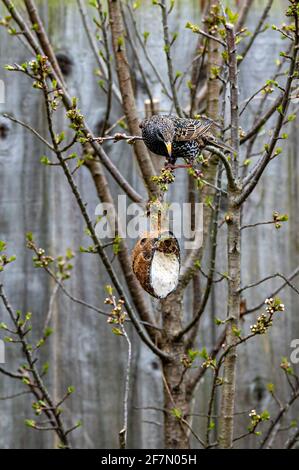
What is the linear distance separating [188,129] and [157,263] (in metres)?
0.32

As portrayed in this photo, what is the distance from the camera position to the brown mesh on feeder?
1667 mm

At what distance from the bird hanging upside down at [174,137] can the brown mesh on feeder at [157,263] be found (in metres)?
0.19

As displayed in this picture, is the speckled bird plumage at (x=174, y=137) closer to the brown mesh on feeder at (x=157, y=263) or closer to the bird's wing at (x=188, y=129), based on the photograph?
the bird's wing at (x=188, y=129)

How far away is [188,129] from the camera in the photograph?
5.50 ft

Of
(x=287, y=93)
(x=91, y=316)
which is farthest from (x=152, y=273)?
(x=91, y=316)

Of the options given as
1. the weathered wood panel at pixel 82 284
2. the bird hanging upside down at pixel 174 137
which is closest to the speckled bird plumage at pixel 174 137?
the bird hanging upside down at pixel 174 137

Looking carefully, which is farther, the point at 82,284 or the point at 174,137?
the point at 82,284

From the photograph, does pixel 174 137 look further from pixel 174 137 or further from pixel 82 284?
pixel 82 284

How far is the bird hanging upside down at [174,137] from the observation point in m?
1.61

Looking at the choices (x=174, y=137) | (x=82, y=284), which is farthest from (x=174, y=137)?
(x=82, y=284)

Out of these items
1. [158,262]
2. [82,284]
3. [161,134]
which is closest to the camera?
[161,134]

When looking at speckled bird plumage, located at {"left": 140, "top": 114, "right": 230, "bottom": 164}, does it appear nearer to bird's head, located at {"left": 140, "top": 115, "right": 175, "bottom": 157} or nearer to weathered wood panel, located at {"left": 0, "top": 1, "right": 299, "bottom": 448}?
bird's head, located at {"left": 140, "top": 115, "right": 175, "bottom": 157}

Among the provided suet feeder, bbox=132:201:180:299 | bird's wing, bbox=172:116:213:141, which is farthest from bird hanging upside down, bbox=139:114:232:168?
suet feeder, bbox=132:201:180:299
